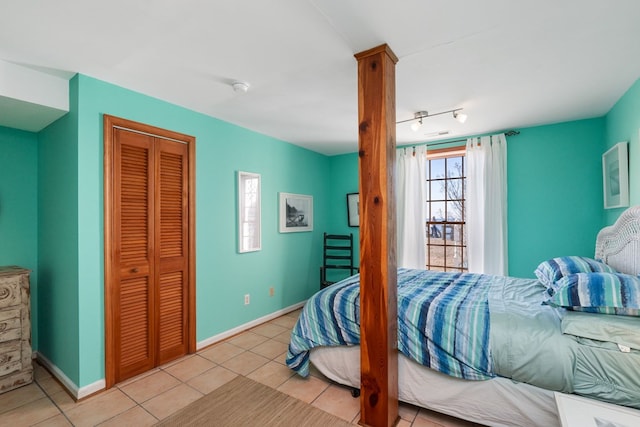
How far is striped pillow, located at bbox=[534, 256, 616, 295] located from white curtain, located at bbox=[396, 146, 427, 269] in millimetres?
1575

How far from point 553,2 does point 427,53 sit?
64cm

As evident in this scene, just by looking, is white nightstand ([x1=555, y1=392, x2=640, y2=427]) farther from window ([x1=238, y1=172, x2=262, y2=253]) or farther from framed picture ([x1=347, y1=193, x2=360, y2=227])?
framed picture ([x1=347, y1=193, x2=360, y2=227])

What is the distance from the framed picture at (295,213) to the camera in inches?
155

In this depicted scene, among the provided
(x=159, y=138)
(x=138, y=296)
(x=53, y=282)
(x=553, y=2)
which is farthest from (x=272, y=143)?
(x=553, y=2)

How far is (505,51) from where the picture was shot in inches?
72.6

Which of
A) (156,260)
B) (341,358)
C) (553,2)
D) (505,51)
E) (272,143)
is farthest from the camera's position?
(272,143)

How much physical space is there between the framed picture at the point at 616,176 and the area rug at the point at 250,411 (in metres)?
2.88

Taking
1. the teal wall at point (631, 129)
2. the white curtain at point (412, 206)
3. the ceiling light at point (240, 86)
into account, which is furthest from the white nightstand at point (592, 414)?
the ceiling light at point (240, 86)

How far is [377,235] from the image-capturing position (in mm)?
1717

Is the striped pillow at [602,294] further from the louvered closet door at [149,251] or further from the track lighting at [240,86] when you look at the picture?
the louvered closet door at [149,251]

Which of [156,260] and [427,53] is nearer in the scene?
[427,53]

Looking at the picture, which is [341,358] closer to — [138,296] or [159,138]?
[138,296]

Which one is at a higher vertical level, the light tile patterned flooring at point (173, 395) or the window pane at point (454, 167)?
the window pane at point (454, 167)

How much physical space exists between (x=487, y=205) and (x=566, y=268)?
1.42m
